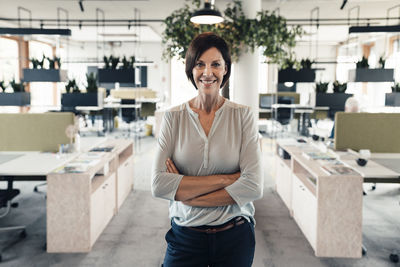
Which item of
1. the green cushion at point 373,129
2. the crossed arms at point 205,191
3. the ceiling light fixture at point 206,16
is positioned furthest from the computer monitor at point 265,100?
the crossed arms at point 205,191

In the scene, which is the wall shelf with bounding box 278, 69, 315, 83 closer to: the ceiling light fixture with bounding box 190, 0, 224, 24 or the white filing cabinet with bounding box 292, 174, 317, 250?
the ceiling light fixture with bounding box 190, 0, 224, 24

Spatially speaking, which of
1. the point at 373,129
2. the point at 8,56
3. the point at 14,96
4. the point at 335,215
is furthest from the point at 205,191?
the point at 8,56

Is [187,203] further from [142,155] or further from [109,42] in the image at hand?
[109,42]

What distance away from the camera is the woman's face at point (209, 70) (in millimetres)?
1245

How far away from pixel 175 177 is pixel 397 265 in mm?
2566

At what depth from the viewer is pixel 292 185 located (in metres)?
3.97

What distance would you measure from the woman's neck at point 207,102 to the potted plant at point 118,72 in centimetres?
468

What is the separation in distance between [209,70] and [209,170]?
1.18ft

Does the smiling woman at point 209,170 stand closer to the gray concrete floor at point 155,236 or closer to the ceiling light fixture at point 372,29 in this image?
the gray concrete floor at point 155,236

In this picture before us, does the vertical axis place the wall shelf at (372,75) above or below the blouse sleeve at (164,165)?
above

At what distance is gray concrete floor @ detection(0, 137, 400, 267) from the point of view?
9.74 ft

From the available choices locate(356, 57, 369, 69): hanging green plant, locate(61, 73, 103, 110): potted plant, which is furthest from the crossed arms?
locate(356, 57, 369, 69): hanging green plant

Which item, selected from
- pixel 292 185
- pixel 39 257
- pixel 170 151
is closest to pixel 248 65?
pixel 292 185

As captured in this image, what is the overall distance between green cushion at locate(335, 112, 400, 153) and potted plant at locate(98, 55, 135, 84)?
347 cm
